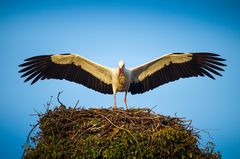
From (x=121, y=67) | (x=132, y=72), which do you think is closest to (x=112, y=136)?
(x=121, y=67)

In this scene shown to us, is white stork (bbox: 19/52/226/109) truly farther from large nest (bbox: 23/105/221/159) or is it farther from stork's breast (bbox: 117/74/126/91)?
large nest (bbox: 23/105/221/159)

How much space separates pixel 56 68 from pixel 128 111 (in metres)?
3.51

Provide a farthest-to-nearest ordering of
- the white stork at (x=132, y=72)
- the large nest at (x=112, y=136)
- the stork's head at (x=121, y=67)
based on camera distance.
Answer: the white stork at (x=132, y=72)
the stork's head at (x=121, y=67)
the large nest at (x=112, y=136)

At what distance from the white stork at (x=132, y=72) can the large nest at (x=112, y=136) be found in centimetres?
276

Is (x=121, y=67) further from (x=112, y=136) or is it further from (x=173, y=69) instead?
(x=112, y=136)

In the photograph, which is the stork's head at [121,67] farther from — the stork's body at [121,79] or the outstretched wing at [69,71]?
the outstretched wing at [69,71]

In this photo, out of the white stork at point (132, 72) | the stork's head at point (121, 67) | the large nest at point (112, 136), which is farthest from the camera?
the white stork at point (132, 72)

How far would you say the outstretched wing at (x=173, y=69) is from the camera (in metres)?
9.65

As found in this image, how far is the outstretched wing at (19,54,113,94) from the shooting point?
9.66m

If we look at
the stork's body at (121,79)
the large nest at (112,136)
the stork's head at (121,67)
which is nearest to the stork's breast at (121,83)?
the stork's body at (121,79)

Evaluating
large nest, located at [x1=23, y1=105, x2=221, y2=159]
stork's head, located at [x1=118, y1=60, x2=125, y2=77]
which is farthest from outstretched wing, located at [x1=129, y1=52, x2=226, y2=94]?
large nest, located at [x1=23, y1=105, x2=221, y2=159]

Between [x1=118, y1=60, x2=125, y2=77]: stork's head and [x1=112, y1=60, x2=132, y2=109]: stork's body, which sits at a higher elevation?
[x1=118, y1=60, x2=125, y2=77]: stork's head

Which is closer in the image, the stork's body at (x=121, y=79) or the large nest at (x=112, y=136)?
the large nest at (x=112, y=136)

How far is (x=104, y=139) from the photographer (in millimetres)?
6176
